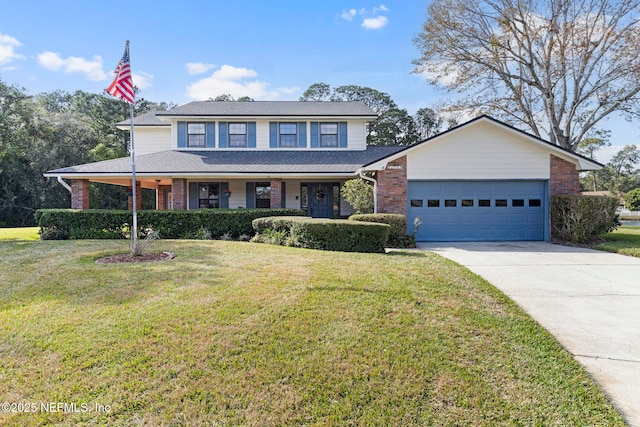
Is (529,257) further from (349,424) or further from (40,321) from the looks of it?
(40,321)

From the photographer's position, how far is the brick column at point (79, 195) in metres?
13.4

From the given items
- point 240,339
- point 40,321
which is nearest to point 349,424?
point 240,339

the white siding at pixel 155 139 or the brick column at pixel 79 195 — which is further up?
the white siding at pixel 155 139

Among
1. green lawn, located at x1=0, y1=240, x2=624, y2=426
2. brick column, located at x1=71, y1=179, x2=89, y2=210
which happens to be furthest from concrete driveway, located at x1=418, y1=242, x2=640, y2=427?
brick column, located at x1=71, y1=179, x2=89, y2=210

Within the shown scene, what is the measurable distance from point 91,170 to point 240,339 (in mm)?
13514

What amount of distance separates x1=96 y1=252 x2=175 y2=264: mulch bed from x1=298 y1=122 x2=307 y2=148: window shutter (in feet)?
35.1

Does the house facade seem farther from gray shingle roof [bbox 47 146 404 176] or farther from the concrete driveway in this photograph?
the concrete driveway

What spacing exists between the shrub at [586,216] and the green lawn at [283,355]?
8.32 metres

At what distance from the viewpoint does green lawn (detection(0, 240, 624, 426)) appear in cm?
266

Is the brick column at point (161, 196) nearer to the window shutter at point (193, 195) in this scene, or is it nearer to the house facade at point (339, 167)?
the house facade at point (339, 167)

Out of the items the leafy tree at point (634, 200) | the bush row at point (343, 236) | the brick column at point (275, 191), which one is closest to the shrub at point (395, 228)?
the bush row at point (343, 236)

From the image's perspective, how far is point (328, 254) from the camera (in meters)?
7.88

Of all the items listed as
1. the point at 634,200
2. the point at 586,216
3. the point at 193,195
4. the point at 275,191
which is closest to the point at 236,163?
the point at 275,191

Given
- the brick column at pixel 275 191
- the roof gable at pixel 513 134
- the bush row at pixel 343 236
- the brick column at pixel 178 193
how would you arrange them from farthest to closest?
1. the brick column at pixel 178 193
2. the brick column at pixel 275 191
3. the roof gable at pixel 513 134
4. the bush row at pixel 343 236
